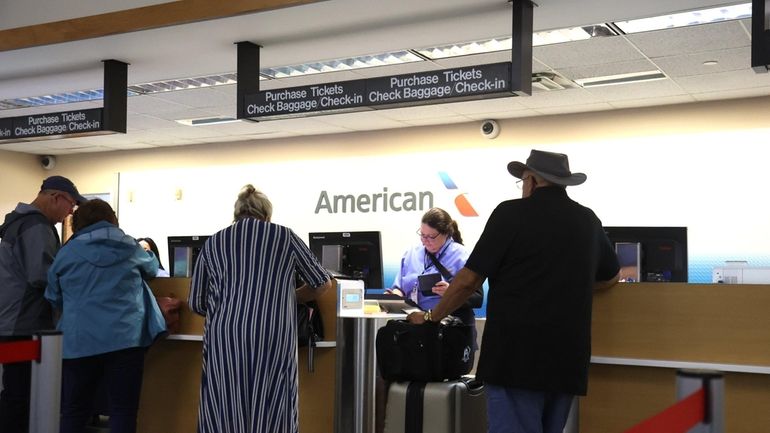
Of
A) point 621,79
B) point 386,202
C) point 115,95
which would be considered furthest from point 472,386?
point 386,202

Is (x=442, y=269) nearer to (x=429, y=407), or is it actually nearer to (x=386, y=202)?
(x=429, y=407)

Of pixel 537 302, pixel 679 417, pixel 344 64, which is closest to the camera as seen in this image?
pixel 679 417

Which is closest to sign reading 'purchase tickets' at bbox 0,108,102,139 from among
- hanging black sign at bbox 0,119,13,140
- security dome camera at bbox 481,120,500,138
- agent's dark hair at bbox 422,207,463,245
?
hanging black sign at bbox 0,119,13,140

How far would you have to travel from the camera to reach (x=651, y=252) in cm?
515

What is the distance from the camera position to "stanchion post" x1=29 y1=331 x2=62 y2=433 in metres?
2.46

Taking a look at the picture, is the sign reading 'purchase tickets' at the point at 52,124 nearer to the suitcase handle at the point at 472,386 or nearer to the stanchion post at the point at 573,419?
the suitcase handle at the point at 472,386

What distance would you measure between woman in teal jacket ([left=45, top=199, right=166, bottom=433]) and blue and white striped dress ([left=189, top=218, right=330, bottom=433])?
62cm

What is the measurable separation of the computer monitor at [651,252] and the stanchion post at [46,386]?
3.44m

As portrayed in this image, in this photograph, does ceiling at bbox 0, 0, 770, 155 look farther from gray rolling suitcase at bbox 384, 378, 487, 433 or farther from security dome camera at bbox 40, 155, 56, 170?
security dome camera at bbox 40, 155, 56, 170

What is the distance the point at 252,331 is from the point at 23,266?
136 cm

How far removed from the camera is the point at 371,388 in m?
4.33

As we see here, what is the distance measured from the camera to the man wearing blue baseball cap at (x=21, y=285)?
4277 mm

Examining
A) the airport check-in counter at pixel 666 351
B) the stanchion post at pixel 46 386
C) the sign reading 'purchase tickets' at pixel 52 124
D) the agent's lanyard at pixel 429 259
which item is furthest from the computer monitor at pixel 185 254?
the stanchion post at pixel 46 386

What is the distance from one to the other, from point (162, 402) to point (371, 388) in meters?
1.35
